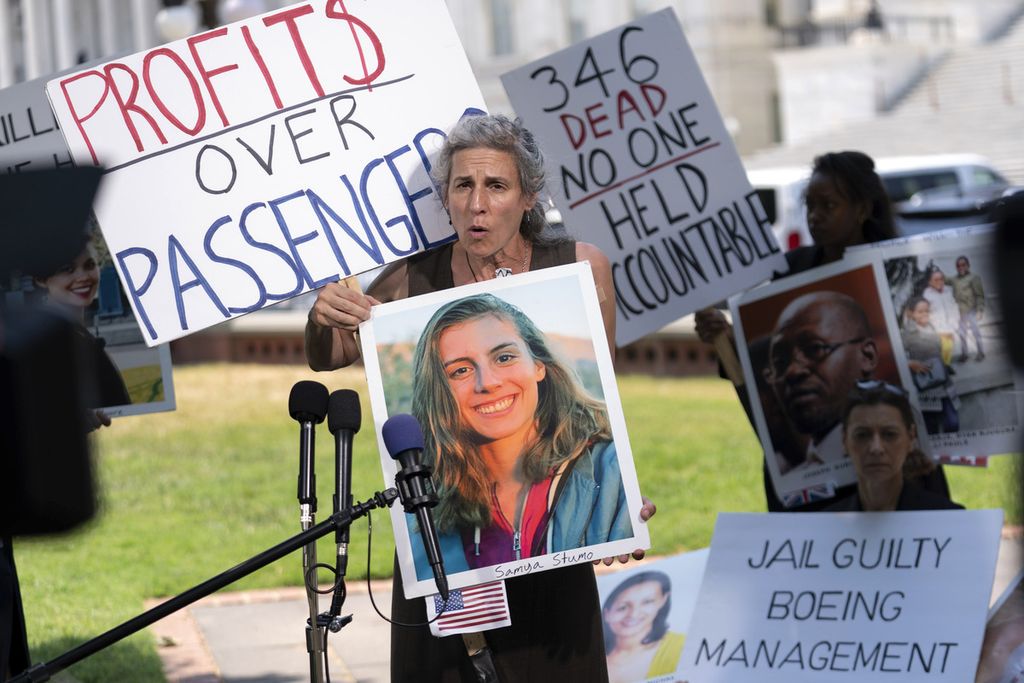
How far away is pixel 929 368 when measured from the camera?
16.1 feet

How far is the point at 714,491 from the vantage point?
9758mm

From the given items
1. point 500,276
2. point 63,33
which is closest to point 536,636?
point 500,276

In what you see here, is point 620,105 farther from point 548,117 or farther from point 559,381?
point 559,381

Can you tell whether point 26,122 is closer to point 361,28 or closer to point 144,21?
point 361,28

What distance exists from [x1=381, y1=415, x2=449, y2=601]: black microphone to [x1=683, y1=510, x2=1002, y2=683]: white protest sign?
2.11m

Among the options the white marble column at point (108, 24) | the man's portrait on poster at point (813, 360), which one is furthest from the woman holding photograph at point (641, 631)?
the white marble column at point (108, 24)

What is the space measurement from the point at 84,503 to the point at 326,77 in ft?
8.16

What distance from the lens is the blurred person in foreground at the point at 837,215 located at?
5348 mm

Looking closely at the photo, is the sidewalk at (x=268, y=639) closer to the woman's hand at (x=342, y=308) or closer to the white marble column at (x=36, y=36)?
the woman's hand at (x=342, y=308)

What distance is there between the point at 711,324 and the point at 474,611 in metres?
2.31

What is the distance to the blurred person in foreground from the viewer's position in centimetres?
535

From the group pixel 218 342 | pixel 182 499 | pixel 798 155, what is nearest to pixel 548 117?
pixel 182 499

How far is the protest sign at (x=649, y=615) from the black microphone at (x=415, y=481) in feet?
7.76

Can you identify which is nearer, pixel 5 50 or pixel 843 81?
pixel 843 81
